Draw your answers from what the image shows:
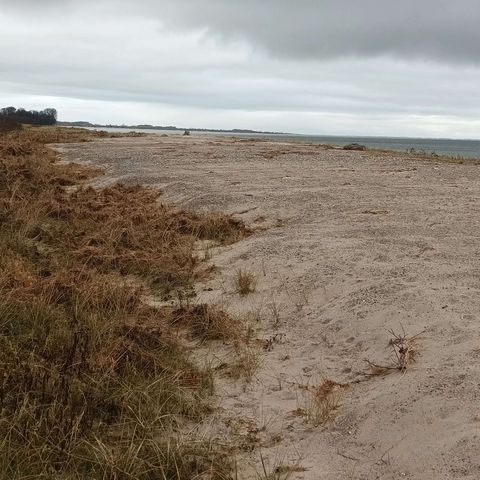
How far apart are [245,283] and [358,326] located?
1579 millimetres

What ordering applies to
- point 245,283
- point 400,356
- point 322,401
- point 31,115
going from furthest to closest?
point 31,115, point 245,283, point 400,356, point 322,401

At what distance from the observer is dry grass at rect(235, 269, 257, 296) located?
19.3ft

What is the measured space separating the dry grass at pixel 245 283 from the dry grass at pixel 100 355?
0.59m

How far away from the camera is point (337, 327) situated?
4.75 metres

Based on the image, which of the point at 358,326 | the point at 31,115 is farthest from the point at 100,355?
the point at 31,115

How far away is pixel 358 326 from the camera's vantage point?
4629mm

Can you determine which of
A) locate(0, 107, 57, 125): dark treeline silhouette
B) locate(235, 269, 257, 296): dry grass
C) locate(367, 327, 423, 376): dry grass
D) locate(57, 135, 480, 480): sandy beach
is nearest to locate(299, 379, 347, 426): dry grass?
locate(57, 135, 480, 480): sandy beach

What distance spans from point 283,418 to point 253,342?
1.23m

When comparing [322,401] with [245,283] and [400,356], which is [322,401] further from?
[245,283]

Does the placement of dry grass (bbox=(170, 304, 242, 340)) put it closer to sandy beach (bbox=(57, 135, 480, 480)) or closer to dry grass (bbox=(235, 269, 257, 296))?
sandy beach (bbox=(57, 135, 480, 480))

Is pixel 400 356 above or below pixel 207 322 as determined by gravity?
above

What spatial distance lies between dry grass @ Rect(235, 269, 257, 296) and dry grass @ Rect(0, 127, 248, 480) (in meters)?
0.59

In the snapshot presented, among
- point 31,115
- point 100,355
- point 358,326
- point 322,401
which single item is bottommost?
point 322,401

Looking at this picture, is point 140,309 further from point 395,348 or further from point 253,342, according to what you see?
point 395,348
